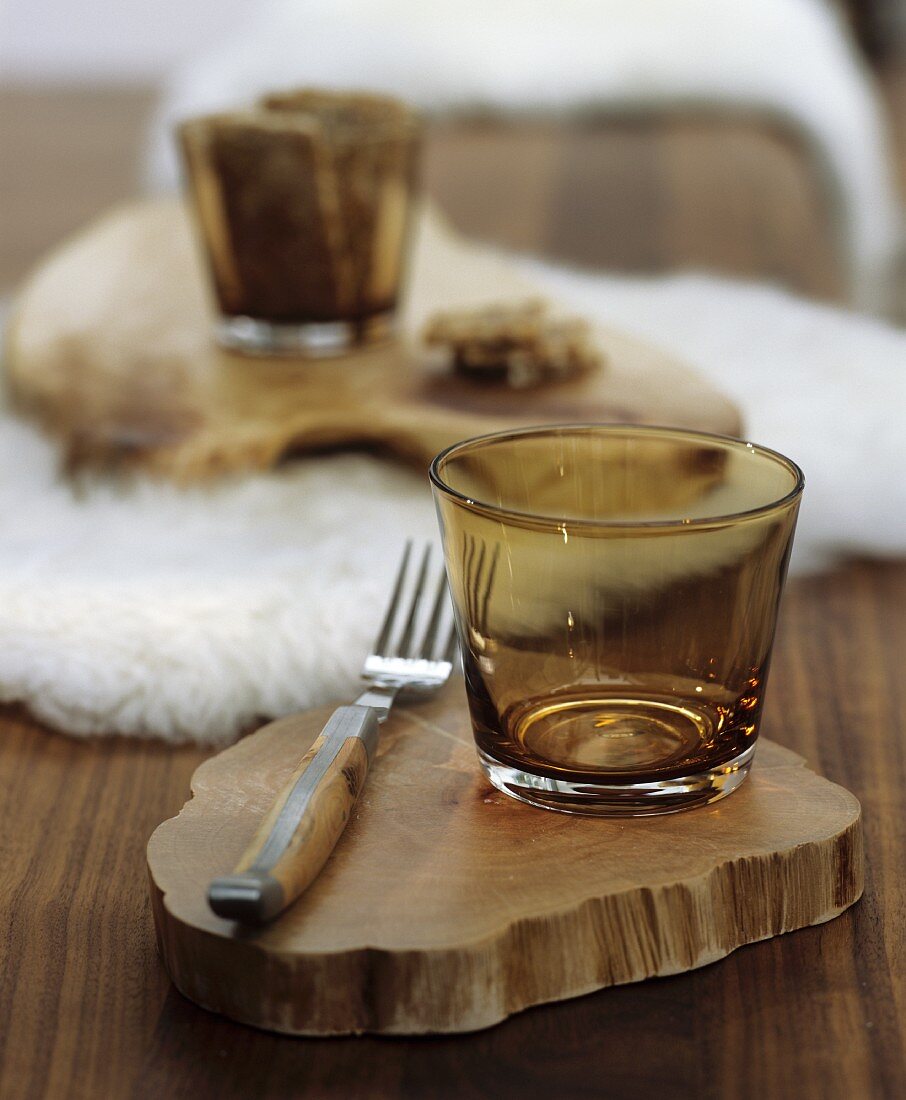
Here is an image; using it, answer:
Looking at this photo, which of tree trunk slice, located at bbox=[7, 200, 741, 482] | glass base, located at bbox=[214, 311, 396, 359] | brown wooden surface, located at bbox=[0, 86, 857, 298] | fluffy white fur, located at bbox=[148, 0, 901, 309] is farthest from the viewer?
fluffy white fur, located at bbox=[148, 0, 901, 309]

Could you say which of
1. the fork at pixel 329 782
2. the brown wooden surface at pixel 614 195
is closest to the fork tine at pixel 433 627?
the fork at pixel 329 782

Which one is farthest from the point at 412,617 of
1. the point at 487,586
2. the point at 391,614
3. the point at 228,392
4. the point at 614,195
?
the point at 614,195

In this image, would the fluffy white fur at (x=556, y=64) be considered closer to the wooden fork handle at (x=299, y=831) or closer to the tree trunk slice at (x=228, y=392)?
the tree trunk slice at (x=228, y=392)

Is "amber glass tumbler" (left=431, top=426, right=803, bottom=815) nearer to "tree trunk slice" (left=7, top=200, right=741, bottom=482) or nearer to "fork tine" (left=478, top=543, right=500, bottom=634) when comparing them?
"fork tine" (left=478, top=543, right=500, bottom=634)

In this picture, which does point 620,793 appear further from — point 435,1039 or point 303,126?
point 303,126

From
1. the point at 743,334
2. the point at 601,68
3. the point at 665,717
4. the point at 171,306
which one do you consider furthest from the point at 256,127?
the point at 601,68

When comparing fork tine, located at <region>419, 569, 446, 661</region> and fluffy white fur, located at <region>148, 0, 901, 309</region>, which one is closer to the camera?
fork tine, located at <region>419, 569, 446, 661</region>

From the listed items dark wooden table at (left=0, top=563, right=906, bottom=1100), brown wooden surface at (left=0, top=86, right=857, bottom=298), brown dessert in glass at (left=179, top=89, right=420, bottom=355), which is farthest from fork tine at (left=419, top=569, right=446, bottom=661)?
brown wooden surface at (left=0, top=86, right=857, bottom=298)
